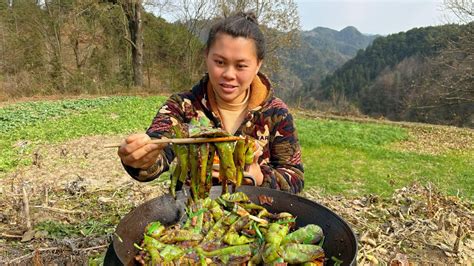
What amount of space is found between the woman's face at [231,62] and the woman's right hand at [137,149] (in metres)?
0.88

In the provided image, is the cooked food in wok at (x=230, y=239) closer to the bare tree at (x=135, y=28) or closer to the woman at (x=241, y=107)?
the woman at (x=241, y=107)

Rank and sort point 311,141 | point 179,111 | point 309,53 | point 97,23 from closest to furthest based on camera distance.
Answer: point 179,111 < point 311,141 < point 97,23 < point 309,53

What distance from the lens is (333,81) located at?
220ft

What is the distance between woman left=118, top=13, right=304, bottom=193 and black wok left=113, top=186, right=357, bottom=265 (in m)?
0.21

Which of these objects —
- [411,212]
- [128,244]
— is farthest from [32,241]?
[411,212]

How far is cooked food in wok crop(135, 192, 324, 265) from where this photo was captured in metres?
1.70

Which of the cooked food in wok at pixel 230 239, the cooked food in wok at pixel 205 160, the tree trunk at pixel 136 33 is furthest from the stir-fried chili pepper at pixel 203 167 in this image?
the tree trunk at pixel 136 33

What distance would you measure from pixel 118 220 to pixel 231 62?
8.98ft

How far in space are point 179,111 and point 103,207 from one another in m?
2.57

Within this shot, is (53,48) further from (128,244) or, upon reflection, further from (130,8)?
(128,244)

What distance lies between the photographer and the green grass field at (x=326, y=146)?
10.2 meters

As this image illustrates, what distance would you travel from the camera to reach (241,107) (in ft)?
10.2

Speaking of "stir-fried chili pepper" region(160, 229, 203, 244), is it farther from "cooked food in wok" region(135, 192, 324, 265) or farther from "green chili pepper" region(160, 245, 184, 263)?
"green chili pepper" region(160, 245, 184, 263)

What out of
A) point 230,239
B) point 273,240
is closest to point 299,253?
point 273,240
